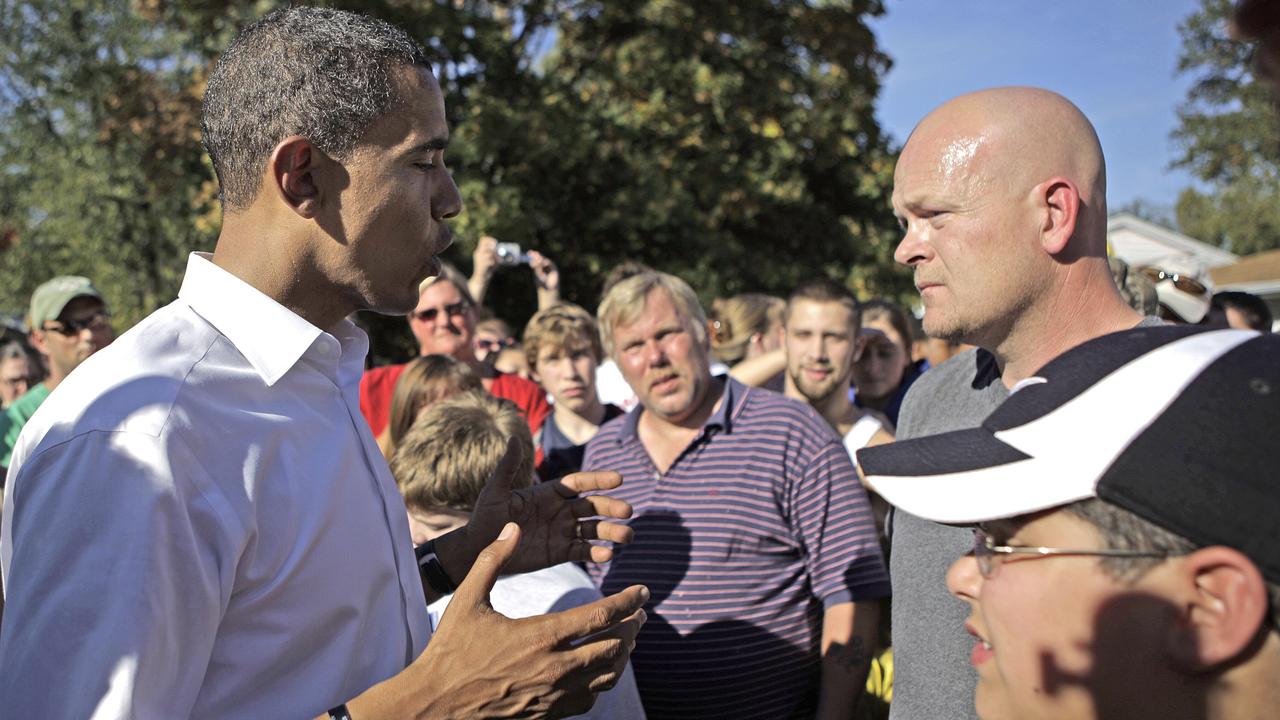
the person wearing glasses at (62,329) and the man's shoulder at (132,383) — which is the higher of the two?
the man's shoulder at (132,383)

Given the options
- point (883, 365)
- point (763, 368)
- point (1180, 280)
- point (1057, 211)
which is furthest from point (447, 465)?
point (1180, 280)

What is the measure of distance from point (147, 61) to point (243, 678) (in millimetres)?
19026

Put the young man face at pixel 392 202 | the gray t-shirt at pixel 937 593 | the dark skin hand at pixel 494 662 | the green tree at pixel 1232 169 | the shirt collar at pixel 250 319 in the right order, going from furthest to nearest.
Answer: the green tree at pixel 1232 169 → the gray t-shirt at pixel 937 593 → the young man face at pixel 392 202 → the shirt collar at pixel 250 319 → the dark skin hand at pixel 494 662

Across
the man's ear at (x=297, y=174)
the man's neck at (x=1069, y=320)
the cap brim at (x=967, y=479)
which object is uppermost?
the man's ear at (x=297, y=174)

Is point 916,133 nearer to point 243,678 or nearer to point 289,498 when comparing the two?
point 289,498

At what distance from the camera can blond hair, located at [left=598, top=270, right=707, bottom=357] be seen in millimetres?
3830

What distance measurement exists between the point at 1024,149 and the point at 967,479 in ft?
3.67

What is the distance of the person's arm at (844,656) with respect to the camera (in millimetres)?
3133

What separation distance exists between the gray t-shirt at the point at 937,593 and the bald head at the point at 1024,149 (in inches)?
11.8

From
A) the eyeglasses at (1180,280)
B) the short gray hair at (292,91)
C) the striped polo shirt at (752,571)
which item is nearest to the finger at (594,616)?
the short gray hair at (292,91)

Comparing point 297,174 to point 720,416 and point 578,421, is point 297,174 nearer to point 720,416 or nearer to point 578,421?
point 720,416

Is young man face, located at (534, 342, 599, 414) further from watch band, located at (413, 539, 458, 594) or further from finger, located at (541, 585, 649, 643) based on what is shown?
finger, located at (541, 585, 649, 643)

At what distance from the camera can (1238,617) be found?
106cm

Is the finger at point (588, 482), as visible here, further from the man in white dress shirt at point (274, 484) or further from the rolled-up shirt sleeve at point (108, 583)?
the rolled-up shirt sleeve at point (108, 583)
